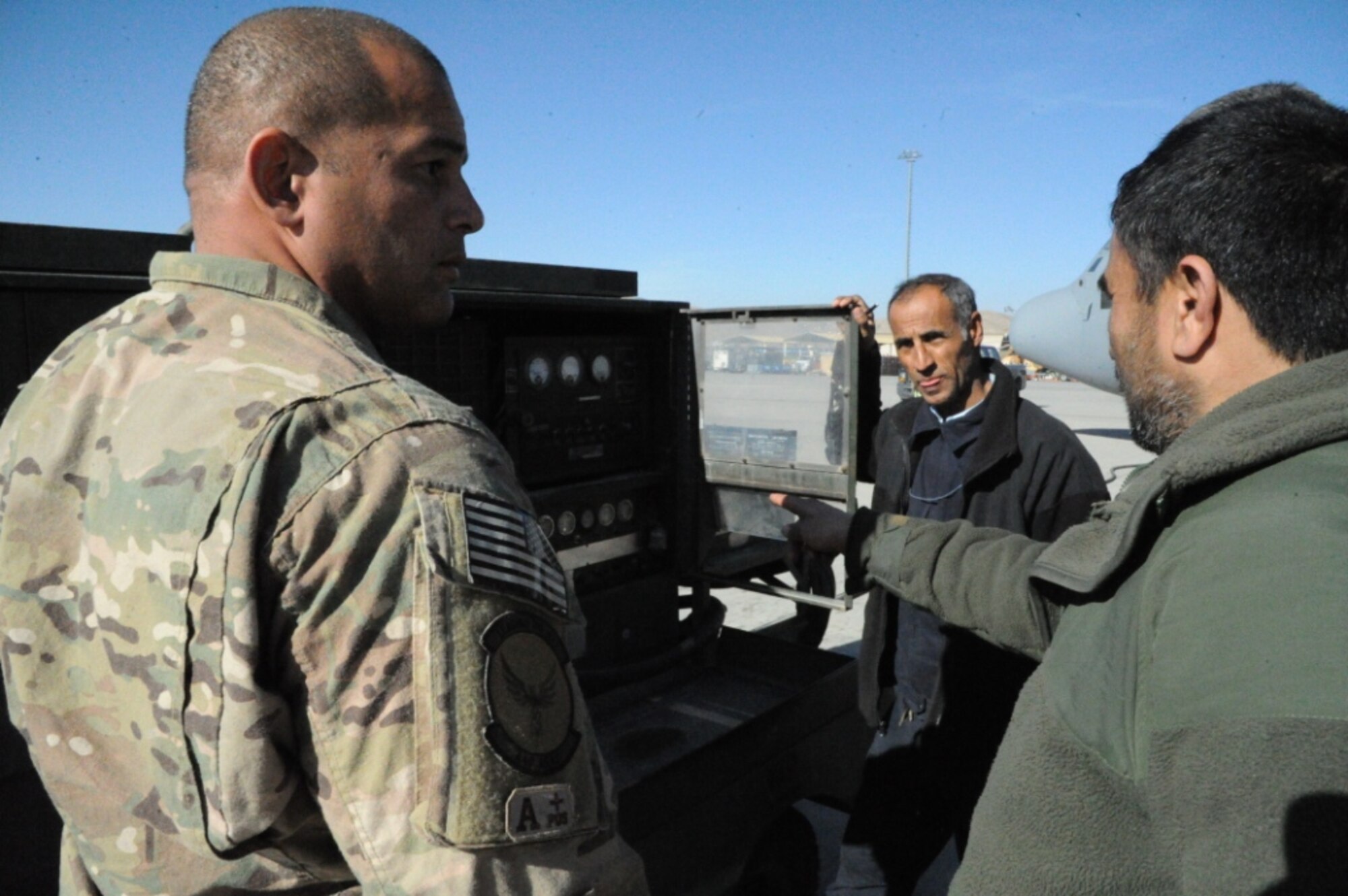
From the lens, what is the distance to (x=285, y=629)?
89cm

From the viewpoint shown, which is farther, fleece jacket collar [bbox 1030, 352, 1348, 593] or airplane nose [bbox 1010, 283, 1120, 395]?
airplane nose [bbox 1010, 283, 1120, 395]

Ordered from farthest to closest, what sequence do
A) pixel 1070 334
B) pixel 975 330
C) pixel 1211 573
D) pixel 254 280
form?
pixel 1070 334
pixel 975 330
pixel 254 280
pixel 1211 573

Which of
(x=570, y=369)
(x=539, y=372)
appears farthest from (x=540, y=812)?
(x=570, y=369)

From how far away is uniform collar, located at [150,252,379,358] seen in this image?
1077 mm

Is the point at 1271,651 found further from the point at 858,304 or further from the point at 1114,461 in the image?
the point at 1114,461

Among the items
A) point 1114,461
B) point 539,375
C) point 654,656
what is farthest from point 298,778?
point 1114,461

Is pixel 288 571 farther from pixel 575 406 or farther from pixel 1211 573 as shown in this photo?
pixel 575 406

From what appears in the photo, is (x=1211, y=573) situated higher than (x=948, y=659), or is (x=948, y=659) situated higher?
(x=1211, y=573)

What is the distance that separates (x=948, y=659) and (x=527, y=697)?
213cm

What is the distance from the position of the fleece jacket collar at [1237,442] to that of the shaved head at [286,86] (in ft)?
3.34

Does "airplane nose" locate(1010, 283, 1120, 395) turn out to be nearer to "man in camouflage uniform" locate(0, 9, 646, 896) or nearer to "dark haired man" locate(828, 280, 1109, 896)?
"dark haired man" locate(828, 280, 1109, 896)

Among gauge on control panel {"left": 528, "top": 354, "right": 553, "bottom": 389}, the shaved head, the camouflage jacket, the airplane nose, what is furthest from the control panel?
the airplane nose

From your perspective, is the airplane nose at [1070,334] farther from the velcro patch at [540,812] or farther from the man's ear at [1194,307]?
the velcro patch at [540,812]

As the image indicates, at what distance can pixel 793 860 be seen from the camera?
10.1 feet
